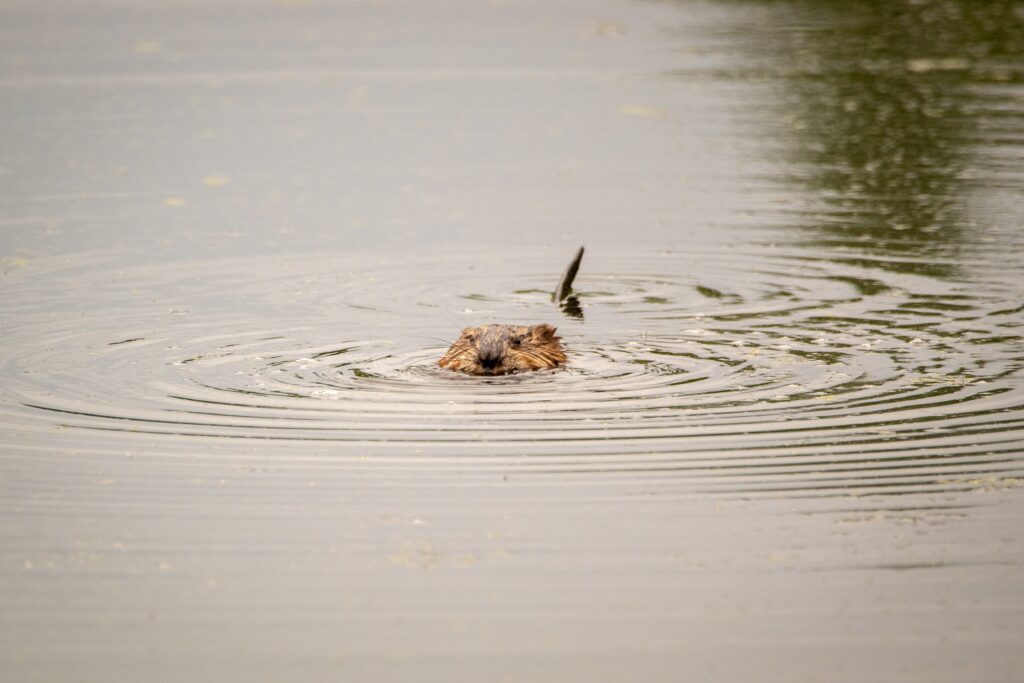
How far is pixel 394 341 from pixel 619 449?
146 inches

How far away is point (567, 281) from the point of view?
13.9 meters

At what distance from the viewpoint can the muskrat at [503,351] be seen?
443 inches

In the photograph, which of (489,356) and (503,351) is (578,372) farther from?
(489,356)

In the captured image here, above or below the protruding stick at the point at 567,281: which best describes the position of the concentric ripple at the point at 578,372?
below

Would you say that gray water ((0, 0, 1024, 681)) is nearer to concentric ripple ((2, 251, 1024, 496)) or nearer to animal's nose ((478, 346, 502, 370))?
concentric ripple ((2, 251, 1024, 496))

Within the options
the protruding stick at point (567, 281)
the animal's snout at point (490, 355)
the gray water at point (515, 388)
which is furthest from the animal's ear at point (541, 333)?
the protruding stick at point (567, 281)

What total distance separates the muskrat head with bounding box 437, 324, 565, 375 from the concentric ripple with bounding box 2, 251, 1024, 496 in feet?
0.43

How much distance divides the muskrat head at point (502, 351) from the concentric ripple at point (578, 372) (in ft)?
→ 0.43

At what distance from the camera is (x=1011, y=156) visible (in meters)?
20.0

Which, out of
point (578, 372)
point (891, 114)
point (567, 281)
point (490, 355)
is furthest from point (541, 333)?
point (891, 114)

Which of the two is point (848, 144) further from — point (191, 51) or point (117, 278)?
point (191, 51)

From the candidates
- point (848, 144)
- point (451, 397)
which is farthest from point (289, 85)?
point (451, 397)

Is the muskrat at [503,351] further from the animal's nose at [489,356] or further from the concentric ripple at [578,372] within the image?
the concentric ripple at [578,372]

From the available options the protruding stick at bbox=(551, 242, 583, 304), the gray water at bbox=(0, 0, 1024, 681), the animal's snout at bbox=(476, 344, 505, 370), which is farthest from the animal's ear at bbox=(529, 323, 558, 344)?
the protruding stick at bbox=(551, 242, 583, 304)
